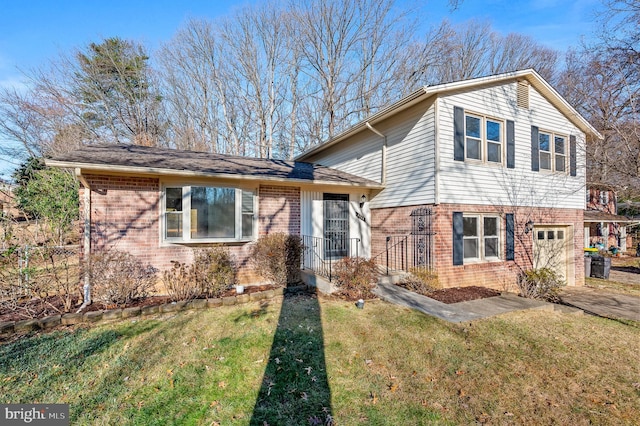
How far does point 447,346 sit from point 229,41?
23.5 metres

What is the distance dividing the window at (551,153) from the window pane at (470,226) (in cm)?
362

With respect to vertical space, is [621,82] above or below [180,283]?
above

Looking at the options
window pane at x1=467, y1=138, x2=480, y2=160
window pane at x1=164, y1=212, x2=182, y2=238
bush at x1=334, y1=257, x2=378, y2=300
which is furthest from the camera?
window pane at x1=467, y1=138, x2=480, y2=160

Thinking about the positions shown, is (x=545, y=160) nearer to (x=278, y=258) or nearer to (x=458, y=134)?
(x=458, y=134)

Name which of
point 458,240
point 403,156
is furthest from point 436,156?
point 458,240

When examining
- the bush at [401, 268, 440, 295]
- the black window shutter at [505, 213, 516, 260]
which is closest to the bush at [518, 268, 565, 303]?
the black window shutter at [505, 213, 516, 260]

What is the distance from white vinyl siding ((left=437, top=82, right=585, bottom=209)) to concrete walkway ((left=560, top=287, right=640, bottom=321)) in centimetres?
292

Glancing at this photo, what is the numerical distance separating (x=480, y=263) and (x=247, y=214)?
677cm

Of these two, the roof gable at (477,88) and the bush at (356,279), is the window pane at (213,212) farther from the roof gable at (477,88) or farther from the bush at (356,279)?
the roof gable at (477,88)

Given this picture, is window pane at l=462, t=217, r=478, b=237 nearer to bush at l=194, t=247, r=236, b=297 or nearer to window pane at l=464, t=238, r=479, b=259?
window pane at l=464, t=238, r=479, b=259

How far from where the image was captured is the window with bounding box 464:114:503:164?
8.43 m

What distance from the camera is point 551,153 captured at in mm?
10141

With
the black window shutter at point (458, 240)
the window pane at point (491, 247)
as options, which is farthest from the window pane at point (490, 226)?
the black window shutter at point (458, 240)

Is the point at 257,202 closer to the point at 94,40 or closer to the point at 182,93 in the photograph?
the point at 182,93
